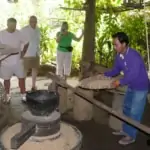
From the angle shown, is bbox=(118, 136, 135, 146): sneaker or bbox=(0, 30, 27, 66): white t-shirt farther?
bbox=(0, 30, 27, 66): white t-shirt

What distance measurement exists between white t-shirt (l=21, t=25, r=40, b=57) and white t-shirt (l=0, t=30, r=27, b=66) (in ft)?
2.19

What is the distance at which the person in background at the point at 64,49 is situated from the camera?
8180 millimetres

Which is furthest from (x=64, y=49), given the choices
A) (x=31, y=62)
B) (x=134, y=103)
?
(x=134, y=103)

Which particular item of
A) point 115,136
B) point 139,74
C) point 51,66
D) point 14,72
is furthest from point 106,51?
point 139,74

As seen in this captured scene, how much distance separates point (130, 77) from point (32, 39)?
3.27 meters

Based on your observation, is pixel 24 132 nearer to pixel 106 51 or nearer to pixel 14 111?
pixel 14 111

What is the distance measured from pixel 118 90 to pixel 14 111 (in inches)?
83.5

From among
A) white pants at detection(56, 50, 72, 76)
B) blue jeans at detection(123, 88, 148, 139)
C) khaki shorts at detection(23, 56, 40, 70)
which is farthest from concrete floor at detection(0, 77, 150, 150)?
white pants at detection(56, 50, 72, 76)

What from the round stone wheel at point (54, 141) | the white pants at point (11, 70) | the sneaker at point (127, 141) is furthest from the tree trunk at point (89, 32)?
the round stone wheel at point (54, 141)

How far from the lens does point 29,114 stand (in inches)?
88.4

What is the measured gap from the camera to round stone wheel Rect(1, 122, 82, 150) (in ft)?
7.12

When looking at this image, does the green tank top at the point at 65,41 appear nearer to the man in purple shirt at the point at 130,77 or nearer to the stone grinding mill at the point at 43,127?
the man in purple shirt at the point at 130,77

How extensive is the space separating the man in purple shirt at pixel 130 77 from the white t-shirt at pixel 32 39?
2.79 m

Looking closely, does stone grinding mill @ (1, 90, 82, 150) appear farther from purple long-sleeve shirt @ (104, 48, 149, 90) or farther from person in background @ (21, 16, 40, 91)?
person in background @ (21, 16, 40, 91)
